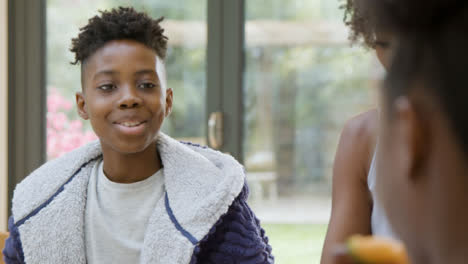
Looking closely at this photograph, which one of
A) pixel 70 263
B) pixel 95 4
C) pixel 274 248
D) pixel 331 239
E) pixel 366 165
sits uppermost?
pixel 95 4

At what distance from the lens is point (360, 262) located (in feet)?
1.44

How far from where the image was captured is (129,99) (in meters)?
1.23

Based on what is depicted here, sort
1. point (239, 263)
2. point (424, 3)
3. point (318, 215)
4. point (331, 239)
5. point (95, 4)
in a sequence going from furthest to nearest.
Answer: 1. point (95, 4)
2. point (318, 215)
3. point (239, 263)
4. point (331, 239)
5. point (424, 3)

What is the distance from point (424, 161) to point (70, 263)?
947mm

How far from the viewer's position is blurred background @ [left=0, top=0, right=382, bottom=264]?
8.61ft

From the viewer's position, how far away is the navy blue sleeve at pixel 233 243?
1.20m

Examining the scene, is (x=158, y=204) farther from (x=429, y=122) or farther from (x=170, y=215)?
(x=429, y=122)

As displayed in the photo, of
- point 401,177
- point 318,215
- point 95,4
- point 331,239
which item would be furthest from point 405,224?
point 95,4

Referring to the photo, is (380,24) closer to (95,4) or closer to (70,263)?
(70,263)

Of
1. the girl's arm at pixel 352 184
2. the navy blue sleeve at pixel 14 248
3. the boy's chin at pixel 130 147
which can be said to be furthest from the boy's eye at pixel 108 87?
the girl's arm at pixel 352 184

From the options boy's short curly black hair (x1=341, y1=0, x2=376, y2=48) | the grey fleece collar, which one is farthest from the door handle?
boy's short curly black hair (x1=341, y1=0, x2=376, y2=48)

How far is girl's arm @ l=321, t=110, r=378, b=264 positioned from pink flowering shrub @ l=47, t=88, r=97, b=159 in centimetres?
196

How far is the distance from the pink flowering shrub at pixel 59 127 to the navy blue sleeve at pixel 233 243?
174cm

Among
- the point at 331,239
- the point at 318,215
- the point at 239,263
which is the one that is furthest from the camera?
the point at 318,215
